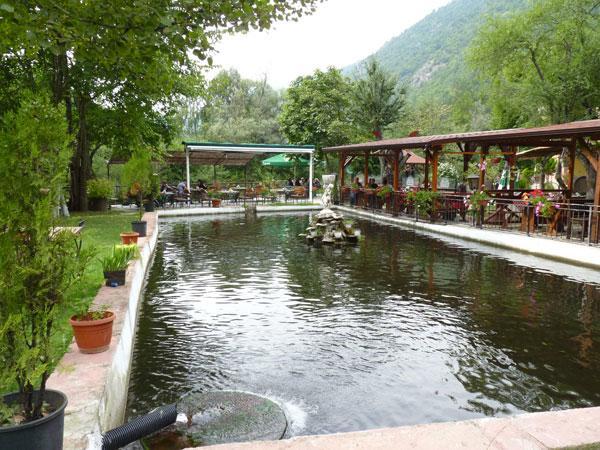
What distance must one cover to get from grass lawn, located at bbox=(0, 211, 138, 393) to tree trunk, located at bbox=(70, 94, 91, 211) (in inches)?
140

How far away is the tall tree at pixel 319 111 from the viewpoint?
3262 cm

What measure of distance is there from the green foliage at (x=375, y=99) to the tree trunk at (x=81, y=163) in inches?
777

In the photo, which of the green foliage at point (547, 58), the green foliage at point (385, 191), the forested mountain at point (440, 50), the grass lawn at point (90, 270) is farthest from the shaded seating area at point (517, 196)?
the forested mountain at point (440, 50)

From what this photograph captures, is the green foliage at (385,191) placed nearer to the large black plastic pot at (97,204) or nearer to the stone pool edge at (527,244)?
the stone pool edge at (527,244)

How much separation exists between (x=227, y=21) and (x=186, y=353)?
15.4 ft

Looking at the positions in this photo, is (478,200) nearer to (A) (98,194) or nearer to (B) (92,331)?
(B) (92,331)

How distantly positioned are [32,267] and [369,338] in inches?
169

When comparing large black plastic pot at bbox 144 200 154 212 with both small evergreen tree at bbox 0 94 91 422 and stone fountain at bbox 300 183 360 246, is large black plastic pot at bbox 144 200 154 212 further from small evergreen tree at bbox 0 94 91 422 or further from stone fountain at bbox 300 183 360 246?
small evergreen tree at bbox 0 94 91 422

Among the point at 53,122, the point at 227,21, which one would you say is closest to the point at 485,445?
the point at 53,122

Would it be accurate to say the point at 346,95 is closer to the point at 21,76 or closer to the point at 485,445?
the point at 21,76

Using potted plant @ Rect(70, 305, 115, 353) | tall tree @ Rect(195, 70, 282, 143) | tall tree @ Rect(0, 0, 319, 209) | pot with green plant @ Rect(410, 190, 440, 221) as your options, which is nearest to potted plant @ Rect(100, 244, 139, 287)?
tall tree @ Rect(0, 0, 319, 209)

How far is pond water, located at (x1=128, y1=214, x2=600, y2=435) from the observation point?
4578 millimetres

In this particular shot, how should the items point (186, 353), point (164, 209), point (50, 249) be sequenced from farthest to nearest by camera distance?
point (164, 209)
point (186, 353)
point (50, 249)

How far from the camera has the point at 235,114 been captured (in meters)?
49.8
